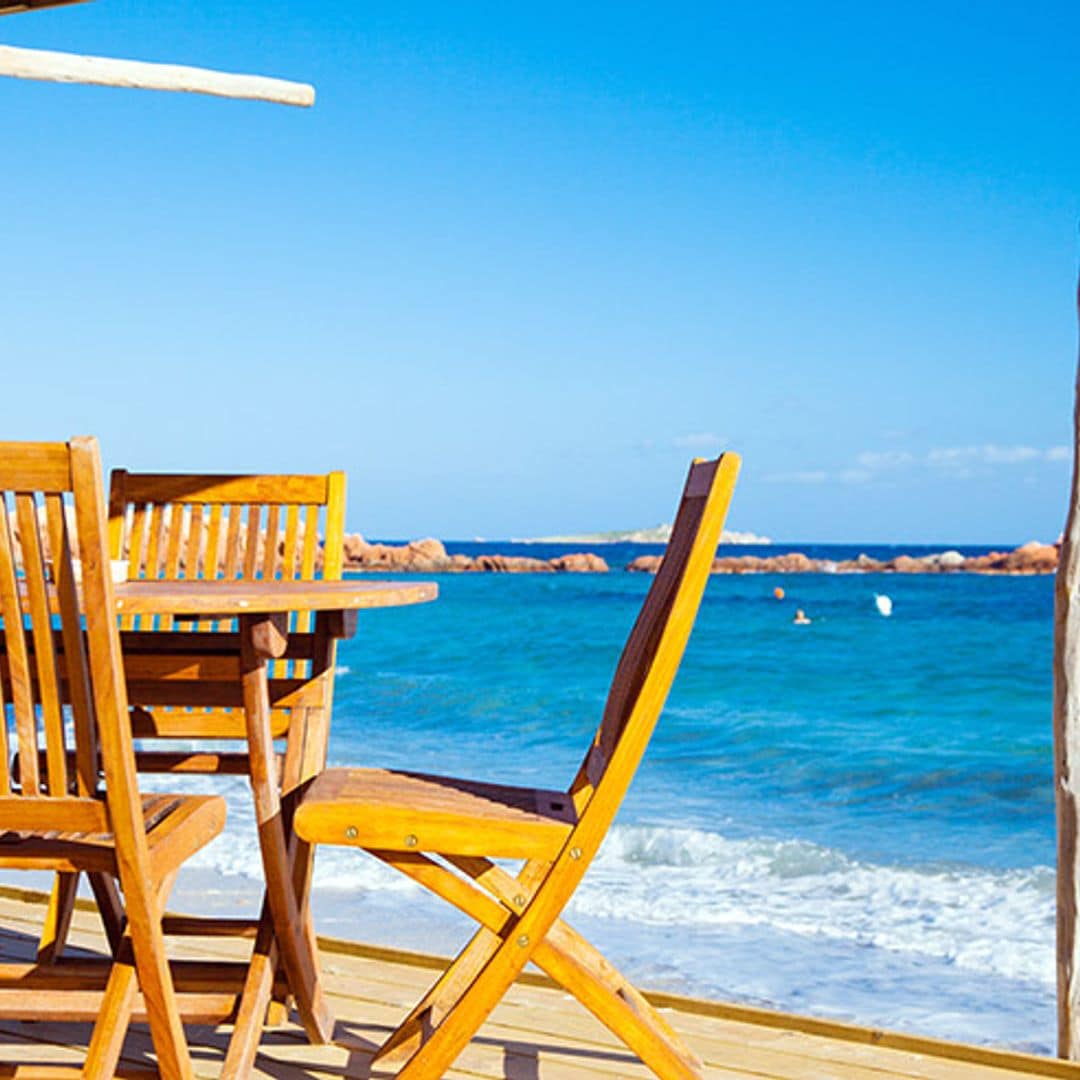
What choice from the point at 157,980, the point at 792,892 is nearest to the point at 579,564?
the point at 792,892

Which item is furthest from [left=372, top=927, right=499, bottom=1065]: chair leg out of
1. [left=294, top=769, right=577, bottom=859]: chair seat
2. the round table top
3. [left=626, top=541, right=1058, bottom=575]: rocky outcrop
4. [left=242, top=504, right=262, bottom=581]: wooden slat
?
[left=626, top=541, right=1058, bottom=575]: rocky outcrop

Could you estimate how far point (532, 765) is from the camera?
37.1ft

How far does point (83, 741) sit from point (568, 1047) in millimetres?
1271

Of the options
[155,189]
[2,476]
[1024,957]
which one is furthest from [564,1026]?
[155,189]

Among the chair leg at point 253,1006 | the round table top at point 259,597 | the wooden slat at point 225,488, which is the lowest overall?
the chair leg at point 253,1006

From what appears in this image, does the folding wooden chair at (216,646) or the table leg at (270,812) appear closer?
the table leg at (270,812)

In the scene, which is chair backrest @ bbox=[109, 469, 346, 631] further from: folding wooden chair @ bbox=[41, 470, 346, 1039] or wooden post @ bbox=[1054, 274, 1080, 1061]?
wooden post @ bbox=[1054, 274, 1080, 1061]

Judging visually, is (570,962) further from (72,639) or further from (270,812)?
(72,639)

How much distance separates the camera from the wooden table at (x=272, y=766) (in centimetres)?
220

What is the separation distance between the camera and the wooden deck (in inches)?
104

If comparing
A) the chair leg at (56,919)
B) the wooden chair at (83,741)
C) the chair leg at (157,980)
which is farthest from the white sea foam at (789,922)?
the wooden chair at (83,741)

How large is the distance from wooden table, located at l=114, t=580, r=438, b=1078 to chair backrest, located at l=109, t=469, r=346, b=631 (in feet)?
1.90

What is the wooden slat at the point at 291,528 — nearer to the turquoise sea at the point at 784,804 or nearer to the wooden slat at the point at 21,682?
the wooden slat at the point at 21,682

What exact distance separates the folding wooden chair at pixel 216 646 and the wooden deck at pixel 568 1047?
0.13 meters
